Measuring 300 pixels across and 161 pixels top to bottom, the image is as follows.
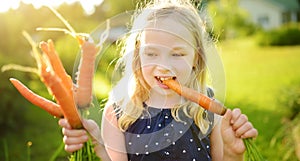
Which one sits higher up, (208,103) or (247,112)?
(208,103)

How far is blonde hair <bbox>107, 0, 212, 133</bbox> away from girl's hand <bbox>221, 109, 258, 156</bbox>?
0.74ft

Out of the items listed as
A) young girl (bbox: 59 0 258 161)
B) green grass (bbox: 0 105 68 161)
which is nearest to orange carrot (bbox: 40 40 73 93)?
young girl (bbox: 59 0 258 161)

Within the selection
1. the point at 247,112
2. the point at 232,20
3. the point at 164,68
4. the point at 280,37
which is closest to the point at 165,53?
the point at 164,68

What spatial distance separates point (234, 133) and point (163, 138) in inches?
12.8

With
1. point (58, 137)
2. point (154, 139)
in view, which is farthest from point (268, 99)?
point (154, 139)

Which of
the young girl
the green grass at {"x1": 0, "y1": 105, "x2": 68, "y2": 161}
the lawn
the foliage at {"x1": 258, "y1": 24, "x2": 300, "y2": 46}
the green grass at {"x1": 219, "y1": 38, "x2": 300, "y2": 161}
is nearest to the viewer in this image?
the young girl

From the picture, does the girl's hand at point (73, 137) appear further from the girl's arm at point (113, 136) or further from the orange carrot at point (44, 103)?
the girl's arm at point (113, 136)

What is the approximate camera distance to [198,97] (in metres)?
1.99

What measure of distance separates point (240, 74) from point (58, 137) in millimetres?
7942

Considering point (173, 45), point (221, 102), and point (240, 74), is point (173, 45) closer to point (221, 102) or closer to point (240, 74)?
point (221, 102)

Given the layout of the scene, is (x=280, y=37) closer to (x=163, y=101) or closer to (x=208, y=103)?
(x=163, y=101)

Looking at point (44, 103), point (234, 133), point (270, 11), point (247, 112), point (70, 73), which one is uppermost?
point (270, 11)

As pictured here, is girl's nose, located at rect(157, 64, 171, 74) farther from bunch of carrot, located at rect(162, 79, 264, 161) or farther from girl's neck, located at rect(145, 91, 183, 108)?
girl's neck, located at rect(145, 91, 183, 108)

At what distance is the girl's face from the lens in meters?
1.99
